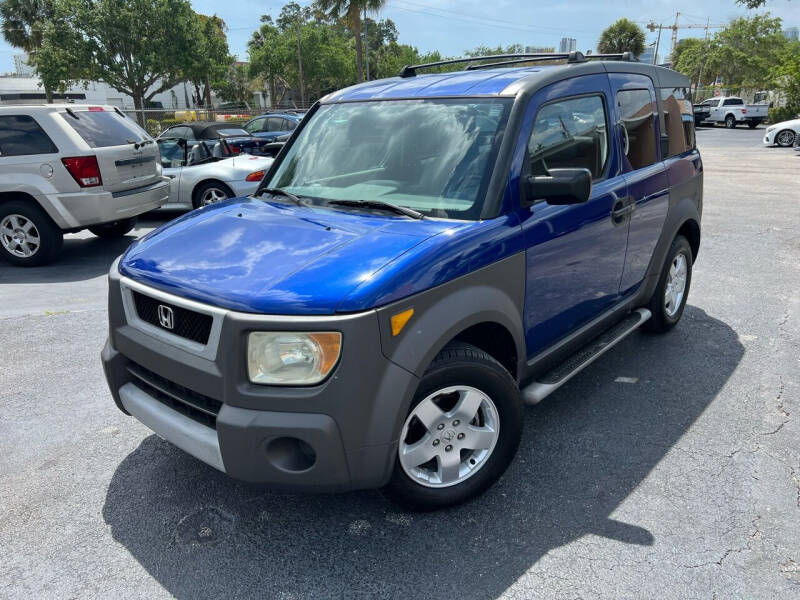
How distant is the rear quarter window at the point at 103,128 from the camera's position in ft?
24.5

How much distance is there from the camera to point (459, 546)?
103 inches

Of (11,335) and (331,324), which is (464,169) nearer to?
(331,324)

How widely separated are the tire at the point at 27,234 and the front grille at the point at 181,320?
222 inches

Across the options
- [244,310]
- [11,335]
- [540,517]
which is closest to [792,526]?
[540,517]

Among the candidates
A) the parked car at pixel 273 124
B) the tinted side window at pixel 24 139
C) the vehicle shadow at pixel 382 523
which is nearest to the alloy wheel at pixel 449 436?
the vehicle shadow at pixel 382 523

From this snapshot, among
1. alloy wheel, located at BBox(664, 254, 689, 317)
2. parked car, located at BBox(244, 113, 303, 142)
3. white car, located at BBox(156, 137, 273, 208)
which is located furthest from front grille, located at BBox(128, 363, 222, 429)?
parked car, located at BBox(244, 113, 303, 142)

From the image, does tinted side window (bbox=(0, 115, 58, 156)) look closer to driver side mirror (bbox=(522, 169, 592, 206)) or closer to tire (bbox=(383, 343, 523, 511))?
driver side mirror (bbox=(522, 169, 592, 206))

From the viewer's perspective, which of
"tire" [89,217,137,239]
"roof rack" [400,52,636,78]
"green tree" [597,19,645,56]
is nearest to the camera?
"roof rack" [400,52,636,78]

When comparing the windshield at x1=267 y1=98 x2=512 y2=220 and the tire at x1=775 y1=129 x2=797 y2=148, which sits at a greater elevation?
the windshield at x1=267 y1=98 x2=512 y2=220

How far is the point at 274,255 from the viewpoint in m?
2.58

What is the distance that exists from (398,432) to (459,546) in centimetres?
62

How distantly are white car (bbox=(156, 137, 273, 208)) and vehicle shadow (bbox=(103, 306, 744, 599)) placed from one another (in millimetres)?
6757

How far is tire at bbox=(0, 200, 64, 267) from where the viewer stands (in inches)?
291

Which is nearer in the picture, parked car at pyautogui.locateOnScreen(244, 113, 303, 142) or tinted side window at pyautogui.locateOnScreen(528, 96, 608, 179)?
tinted side window at pyautogui.locateOnScreen(528, 96, 608, 179)
